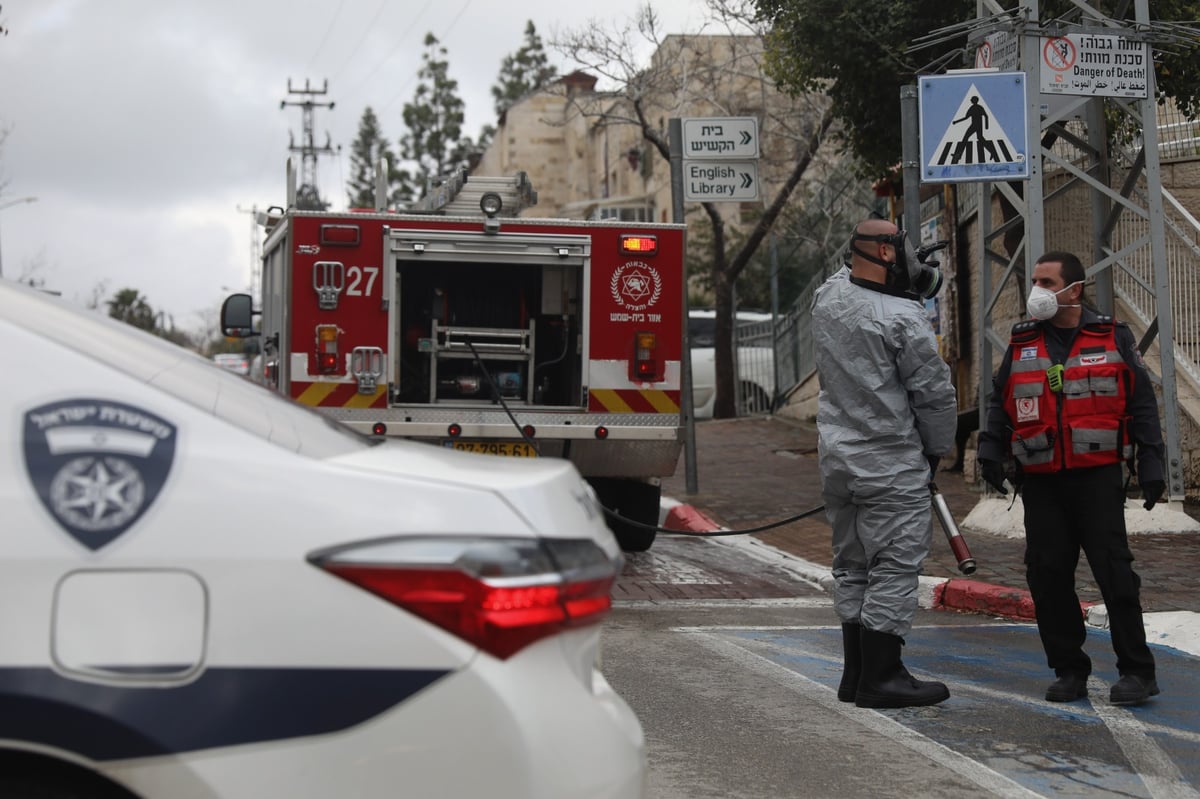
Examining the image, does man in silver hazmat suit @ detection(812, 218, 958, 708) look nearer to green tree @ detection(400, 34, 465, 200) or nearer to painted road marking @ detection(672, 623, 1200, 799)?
painted road marking @ detection(672, 623, 1200, 799)

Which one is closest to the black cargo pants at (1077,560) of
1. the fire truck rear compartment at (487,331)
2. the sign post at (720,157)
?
the fire truck rear compartment at (487,331)

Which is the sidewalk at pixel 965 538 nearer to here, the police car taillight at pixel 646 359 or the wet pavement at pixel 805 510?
the wet pavement at pixel 805 510

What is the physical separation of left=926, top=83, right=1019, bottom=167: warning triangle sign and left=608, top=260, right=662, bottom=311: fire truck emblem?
208cm

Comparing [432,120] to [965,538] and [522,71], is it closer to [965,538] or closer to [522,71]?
[522,71]

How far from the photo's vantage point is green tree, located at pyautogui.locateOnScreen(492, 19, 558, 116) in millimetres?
76125

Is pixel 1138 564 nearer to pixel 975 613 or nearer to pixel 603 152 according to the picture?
pixel 975 613

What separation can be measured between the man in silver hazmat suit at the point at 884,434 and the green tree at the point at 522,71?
Result: 71610 mm

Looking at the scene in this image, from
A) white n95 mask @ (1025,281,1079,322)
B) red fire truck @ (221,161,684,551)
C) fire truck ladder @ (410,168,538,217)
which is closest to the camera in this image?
white n95 mask @ (1025,281,1079,322)

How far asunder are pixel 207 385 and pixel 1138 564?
7.90 meters

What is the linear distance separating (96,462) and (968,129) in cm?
813

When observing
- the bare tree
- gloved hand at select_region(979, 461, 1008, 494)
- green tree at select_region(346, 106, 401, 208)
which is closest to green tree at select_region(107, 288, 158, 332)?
green tree at select_region(346, 106, 401, 208)

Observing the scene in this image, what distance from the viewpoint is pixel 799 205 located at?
3139 centimetres

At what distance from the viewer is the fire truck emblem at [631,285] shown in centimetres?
951

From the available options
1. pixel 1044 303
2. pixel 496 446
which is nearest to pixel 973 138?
pixel 496 446
